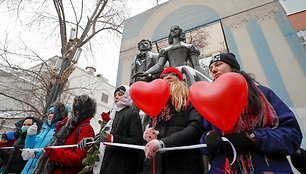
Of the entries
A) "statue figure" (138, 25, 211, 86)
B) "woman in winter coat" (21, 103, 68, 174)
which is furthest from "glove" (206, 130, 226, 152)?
"statue figure" (138, 25, 211, 86)

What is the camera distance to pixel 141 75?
3.27 m

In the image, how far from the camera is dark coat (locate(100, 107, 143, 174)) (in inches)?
71.2

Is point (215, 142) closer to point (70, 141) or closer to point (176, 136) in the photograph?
point (176, 136)

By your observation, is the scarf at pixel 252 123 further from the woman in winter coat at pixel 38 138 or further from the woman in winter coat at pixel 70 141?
the woman in winter coat at pixel 38 138

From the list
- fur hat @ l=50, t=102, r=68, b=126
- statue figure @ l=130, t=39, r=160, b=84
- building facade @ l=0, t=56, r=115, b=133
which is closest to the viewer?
fur hat @ l=50, t=102, r=68, b=126

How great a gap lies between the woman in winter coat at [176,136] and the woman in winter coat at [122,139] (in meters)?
0.27

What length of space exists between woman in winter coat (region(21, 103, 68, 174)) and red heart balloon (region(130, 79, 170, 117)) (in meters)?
1.72

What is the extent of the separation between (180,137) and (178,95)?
528 mm

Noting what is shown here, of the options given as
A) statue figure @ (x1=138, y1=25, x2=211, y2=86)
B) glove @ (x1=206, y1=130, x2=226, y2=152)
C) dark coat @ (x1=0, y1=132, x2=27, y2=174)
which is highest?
statue figure @ (x1=138, y1=25, x2=211, y2=86)

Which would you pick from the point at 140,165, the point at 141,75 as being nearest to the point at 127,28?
the point at 141,75

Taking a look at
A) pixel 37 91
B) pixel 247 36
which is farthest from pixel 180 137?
pixel 37 91

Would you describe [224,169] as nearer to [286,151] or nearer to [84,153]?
[286,151]

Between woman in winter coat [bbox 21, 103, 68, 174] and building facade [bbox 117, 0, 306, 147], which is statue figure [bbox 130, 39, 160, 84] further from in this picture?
woman in winter coat [bbox 21, 103, 68, 174]

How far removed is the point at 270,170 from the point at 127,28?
7.02 metres
